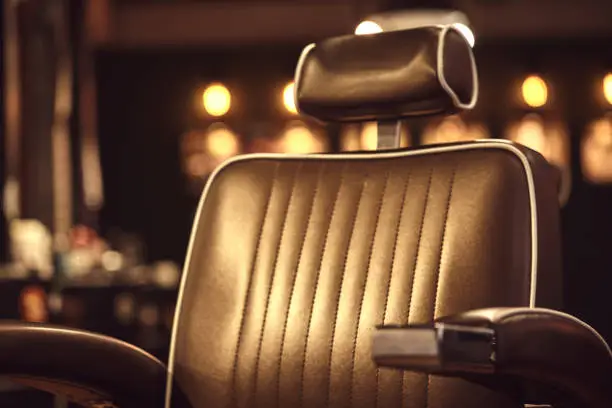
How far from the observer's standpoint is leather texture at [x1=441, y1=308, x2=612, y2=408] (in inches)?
50.2

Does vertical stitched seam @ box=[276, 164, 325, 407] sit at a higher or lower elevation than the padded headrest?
lower

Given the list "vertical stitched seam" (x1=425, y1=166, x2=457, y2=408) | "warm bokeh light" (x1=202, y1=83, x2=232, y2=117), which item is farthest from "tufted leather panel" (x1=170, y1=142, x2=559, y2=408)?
"warm bokeh light" (x1=202, y1=83, x2=232, y2=117)

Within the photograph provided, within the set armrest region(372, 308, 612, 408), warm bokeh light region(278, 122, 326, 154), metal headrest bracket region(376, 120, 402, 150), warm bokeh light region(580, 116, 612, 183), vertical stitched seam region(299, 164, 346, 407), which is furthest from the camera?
warm bokeh light region(278, 122, 326, 154)

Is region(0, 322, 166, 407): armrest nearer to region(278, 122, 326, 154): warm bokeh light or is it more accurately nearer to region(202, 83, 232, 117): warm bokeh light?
region(278, 122, 326, 154): warm bokeh light

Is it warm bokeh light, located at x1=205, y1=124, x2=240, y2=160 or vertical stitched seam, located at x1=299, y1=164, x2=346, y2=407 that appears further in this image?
warm bokeh light, located at x1=205, y1=124, x2=240, y2=160

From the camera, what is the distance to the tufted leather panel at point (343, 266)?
1633mm

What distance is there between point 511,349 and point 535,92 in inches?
329

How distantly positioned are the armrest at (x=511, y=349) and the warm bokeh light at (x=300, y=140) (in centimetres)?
818

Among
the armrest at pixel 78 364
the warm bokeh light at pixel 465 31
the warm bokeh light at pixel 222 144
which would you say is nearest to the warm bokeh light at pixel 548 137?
the warm bokeh light at pixel 222 144

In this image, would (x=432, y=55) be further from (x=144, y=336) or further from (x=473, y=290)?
(x=144, y=336)

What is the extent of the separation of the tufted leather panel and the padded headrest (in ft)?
0.26

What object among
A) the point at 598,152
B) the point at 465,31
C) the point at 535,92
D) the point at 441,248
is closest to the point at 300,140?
the point at 535,92

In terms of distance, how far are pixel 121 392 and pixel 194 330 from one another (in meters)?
0.20

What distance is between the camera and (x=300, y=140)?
9.62m
